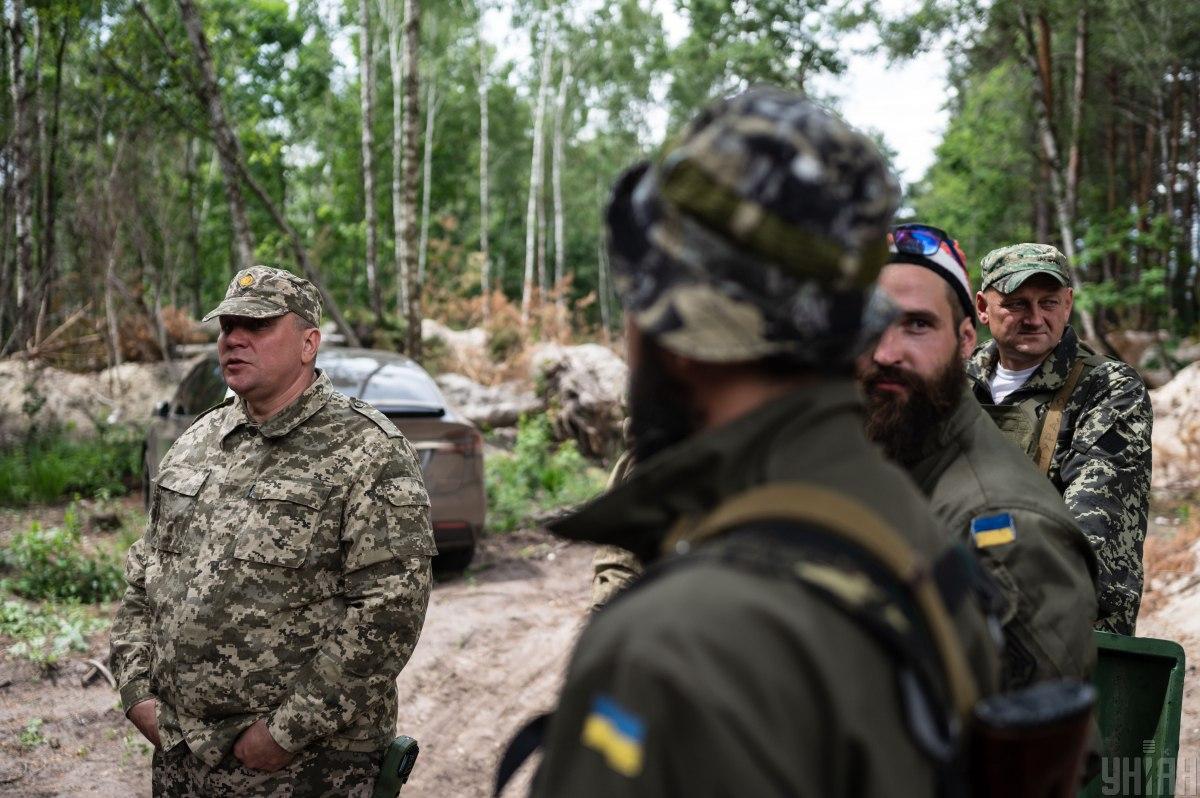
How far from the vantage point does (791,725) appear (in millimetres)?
896

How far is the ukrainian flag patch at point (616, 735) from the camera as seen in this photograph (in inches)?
35.0

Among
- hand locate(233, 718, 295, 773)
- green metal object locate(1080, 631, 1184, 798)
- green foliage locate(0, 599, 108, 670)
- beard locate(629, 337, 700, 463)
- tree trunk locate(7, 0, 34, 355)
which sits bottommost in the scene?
green foliage locate(0, 599, 108, 670)

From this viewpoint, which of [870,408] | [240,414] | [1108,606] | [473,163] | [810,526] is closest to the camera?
[810,526]

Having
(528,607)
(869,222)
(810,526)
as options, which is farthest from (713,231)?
(528,607)

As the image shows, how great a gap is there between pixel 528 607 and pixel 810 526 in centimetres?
630

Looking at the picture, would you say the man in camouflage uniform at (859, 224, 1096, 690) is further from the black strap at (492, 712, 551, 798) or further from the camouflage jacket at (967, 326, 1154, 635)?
the camouflage jacket at (967, 326, 1154, 635)

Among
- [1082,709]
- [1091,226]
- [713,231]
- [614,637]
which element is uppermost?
[1091,226]

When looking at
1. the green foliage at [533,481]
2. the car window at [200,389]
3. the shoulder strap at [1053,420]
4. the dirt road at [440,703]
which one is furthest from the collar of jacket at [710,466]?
the green foliage at [533,481]

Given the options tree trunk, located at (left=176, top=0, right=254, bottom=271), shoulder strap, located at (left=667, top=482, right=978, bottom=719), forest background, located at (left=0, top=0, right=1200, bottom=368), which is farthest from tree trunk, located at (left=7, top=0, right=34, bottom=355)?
shoulder strap, located at (left=667, top=482, right=978, bottom=719)

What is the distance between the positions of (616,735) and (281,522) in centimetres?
204

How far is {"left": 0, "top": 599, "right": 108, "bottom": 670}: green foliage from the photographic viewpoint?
579 centimetres

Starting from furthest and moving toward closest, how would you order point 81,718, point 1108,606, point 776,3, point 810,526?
point 776,3
point 81,718
point 1108,606
point 810,526

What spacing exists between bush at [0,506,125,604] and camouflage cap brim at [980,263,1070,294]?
6.04 metres

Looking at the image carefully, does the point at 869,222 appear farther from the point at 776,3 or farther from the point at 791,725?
the point at 776,3
